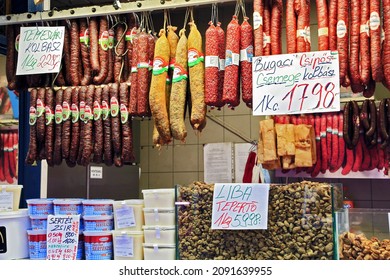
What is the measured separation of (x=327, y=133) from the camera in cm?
432

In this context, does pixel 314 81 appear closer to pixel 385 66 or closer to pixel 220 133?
pixel 385 66

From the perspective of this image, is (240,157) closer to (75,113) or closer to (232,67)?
(75,113)

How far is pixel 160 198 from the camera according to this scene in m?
2.79

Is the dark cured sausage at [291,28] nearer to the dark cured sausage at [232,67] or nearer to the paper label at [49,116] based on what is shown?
the dark cured sausage at [232,67]

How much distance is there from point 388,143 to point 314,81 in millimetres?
1355

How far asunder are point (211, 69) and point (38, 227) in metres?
1.38

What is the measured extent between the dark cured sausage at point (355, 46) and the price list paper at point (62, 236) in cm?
176

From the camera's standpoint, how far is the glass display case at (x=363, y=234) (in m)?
2.56

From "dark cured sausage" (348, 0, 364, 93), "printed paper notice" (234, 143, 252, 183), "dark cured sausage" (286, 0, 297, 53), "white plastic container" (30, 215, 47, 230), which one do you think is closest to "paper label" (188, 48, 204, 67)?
"dark cured sausage" (286, 0, 297, 53)

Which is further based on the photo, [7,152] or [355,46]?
[7,152]

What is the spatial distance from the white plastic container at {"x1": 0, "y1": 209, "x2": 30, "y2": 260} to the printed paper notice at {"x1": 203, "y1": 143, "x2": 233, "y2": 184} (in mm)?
4399

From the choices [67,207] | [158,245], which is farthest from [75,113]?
[158,245]

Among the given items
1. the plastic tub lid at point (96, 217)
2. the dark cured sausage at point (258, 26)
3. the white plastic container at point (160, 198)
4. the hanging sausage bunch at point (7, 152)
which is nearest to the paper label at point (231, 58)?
the dark cured sausage at point (258, 26)
